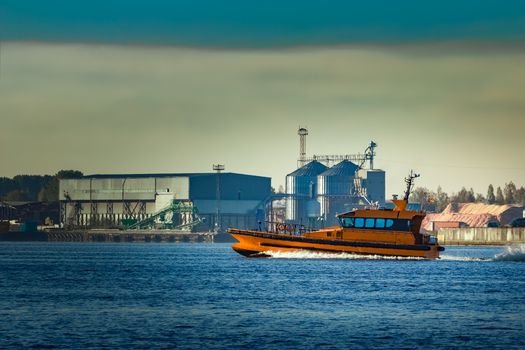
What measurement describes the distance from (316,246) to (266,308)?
4792 centimetres

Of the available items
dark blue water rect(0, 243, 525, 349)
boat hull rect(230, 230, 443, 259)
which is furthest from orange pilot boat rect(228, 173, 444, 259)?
dark blue water rect(0, 243, 525, 349)

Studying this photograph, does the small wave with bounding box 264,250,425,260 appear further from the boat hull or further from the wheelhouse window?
the wheelhouse window

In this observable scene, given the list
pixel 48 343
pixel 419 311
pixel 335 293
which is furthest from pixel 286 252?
pixel 48 343

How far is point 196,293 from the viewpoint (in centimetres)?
7375

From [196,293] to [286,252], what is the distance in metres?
40.4

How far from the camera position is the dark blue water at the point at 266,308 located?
50.1 meters

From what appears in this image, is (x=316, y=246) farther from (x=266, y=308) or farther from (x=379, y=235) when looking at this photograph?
(x=266, y=308)

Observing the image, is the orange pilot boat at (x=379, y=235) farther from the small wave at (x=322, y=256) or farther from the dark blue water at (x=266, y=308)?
the dark blue water at (x=266, y=308)

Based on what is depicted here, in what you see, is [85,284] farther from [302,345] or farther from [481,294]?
[302,345]

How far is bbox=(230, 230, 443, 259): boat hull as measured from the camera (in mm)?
107625

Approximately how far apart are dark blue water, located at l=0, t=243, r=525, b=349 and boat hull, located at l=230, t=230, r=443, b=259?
5.87 metres

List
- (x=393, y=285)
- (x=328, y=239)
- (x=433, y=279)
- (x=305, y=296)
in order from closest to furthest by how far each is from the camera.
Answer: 1. (x=305, y=296)
2. (x=393, y=285)
3. (x=433, y=279)
4. (x=328, y=239)

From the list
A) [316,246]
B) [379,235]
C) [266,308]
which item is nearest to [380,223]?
[379,235]

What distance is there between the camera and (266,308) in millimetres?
63250
